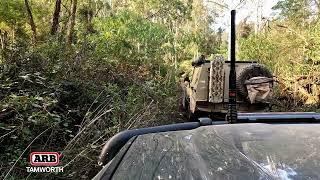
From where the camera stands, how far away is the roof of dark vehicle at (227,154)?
1479 millimetres

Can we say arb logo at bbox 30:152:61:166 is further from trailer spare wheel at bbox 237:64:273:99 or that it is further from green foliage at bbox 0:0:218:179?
trailer spare wheel at bbox 237:64:273:99

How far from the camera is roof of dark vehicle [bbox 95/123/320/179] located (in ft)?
4.85

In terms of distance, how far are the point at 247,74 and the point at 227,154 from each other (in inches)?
327

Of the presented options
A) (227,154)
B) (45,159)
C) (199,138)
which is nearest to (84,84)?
(45,159)

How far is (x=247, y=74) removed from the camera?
9805mm

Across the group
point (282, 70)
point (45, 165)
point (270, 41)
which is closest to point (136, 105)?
point (45, 165)

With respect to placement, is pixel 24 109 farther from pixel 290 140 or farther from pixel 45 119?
pixel 290 140

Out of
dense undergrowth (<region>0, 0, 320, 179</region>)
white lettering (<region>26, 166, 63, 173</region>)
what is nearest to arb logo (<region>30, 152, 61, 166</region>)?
white lettering (<region>26, 166, 63, 173</region>)

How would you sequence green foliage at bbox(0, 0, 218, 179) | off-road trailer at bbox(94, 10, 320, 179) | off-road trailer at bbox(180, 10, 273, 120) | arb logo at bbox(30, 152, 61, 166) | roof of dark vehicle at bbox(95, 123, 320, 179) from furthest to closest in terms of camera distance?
1. off-road trailer at bbox(180, 10, 273, 120)
2. green foliage at bbox(0, 0, 218, 179)
3. arb logo at bbox(30, 152, 61, 166)
4. off-road trailer at bbox(94, 10, 320, 179)
5. roof of dark vehicle at bbox(95, 123, 320, 179)

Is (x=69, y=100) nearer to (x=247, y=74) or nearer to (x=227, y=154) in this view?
(x=247, y=74)

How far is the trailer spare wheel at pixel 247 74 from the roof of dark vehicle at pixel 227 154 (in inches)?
297

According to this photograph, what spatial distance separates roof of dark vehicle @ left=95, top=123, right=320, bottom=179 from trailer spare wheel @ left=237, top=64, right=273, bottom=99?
7540mm

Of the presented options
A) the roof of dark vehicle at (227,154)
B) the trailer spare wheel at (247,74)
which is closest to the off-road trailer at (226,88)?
the trailer spare wheel at (247,74)

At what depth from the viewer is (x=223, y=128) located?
2158 mm
